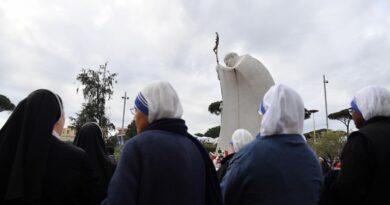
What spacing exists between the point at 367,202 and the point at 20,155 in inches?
88.6

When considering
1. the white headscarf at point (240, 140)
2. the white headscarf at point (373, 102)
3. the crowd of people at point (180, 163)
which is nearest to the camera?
the crowd of people at point (180, 163)

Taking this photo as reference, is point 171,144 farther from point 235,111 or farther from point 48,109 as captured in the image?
point 235,111

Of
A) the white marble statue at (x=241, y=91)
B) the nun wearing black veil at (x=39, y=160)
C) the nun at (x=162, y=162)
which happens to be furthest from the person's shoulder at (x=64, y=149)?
the white marble statue at (x=241, y=91)

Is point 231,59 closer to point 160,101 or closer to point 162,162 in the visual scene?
point 160,101

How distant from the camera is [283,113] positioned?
7.69 ft

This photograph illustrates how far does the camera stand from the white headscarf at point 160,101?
7.04 ft

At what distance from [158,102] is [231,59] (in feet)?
27.6

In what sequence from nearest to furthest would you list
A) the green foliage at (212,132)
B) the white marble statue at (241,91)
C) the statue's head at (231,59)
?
the white marble statue at (241,91) < the statue's head at (231,59) < the green foliage at (212,132)

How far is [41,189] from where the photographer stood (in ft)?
7.08

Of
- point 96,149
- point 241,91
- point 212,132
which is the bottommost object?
point 96,149

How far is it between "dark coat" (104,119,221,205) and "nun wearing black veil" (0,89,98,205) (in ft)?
1.70

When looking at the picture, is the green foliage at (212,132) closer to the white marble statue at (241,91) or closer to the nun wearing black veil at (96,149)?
the white marble statue at (241,91)

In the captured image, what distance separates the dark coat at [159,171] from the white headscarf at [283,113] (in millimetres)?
569

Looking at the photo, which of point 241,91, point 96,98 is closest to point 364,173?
point 241,91
